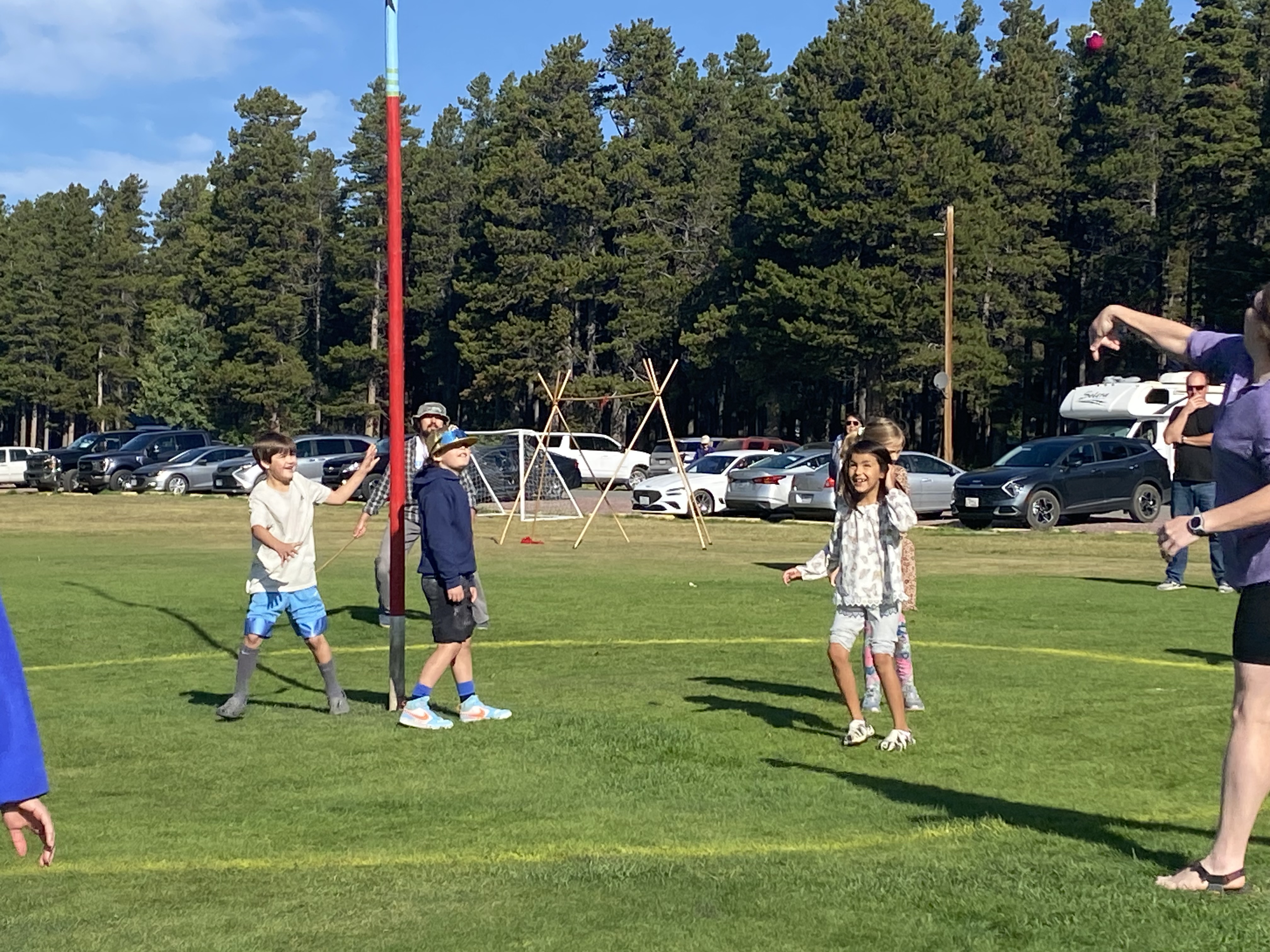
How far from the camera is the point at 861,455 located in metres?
8.26

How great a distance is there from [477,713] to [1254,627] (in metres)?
4.99

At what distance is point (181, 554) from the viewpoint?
23.8 metres

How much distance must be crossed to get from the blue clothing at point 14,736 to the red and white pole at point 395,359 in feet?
20.9

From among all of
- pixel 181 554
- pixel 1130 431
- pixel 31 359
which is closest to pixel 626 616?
pixel 181 554

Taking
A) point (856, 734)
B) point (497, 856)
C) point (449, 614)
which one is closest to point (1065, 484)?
point (856, 734)

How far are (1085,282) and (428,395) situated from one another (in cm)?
3838

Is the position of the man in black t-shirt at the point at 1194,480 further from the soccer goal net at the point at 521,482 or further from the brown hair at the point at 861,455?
the soccer goal net at the point at 521,482

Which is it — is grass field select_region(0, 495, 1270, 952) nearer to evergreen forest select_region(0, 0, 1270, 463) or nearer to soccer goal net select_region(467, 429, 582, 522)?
soccer goal net select_region(467, 429, 582, 522)

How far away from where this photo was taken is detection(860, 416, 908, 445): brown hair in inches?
336

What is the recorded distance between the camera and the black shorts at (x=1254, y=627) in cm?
507

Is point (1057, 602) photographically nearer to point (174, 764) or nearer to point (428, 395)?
point (174, 764)

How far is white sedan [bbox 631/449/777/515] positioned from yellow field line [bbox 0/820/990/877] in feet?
90.4

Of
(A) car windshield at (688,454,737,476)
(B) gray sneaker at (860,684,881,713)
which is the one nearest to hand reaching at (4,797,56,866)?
(B) gray sneaker at (860,684,881,713)

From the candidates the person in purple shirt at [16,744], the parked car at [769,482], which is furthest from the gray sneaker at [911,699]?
the parked car at [769,482]
